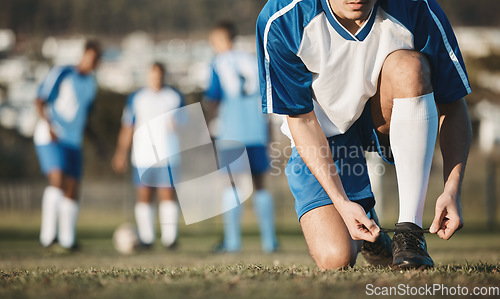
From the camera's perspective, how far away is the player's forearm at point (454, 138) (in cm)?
291

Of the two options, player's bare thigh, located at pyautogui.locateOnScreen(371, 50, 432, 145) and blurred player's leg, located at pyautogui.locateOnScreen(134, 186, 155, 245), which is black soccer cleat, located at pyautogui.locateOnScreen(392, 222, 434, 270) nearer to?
player's bare thigh, located at pyautogui.locateOnScreen(371, 50, 432, 145)

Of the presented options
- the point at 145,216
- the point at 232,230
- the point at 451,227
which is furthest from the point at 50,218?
the point at 451,227

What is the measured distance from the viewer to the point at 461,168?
9.51 feet

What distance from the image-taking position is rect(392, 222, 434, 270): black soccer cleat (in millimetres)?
2648

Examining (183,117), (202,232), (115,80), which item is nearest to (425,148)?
(183,117)

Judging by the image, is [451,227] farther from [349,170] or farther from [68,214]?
[68,214]

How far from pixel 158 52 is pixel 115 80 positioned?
4555mm

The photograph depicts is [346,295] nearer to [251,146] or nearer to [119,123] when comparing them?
Answer: [251,146]

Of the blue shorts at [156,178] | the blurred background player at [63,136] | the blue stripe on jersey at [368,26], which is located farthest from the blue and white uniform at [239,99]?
the blue stripe on jersey at [368,26]

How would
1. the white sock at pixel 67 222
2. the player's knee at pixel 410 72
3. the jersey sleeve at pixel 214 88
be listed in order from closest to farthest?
the player's knee at pixel 410 72 < the white sock at pixel 67 222 < the jersey sleeve at pixel 214 88

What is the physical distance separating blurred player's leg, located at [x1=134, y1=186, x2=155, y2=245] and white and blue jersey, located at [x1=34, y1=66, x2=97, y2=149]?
115 centimetres

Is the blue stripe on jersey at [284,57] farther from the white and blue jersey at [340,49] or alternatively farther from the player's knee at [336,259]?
the player's knee at [336,259]

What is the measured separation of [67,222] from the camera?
7.54 meters

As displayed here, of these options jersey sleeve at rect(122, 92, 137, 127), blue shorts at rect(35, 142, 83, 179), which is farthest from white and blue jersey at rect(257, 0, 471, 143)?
jersey sleeve at rect(122, 92, 137, 127)
